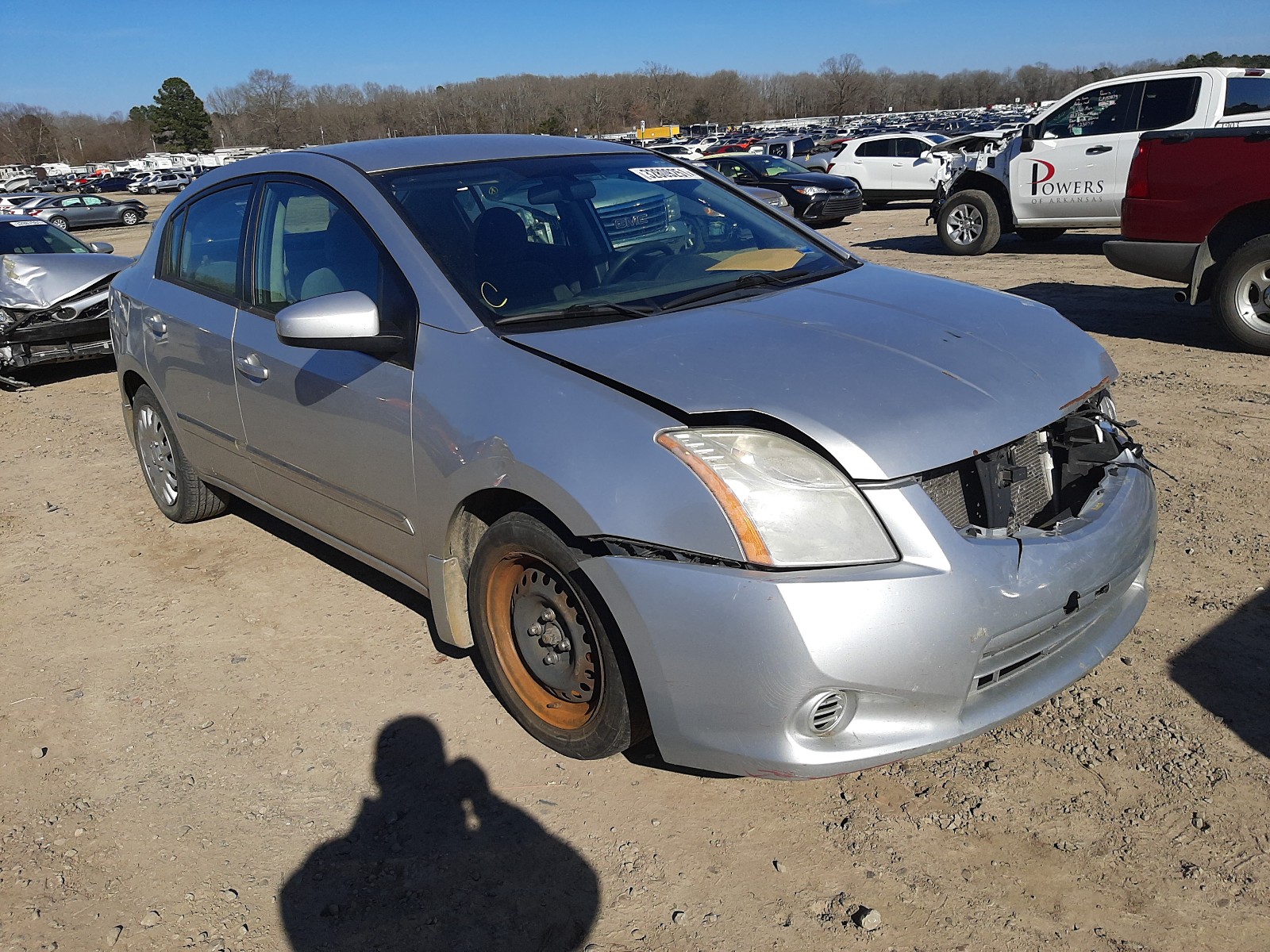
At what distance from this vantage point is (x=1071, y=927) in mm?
2273

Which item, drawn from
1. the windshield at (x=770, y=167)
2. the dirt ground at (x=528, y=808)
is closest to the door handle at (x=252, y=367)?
the dirt ground at (x=528, y=808)

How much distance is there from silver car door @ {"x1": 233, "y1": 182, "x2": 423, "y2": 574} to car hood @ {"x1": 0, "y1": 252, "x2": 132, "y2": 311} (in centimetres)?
640

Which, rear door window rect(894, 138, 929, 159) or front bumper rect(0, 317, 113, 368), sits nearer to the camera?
front bumper rect(0, 317, 113, 368)

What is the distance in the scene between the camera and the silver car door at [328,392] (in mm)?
3182

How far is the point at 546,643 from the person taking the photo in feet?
9.54

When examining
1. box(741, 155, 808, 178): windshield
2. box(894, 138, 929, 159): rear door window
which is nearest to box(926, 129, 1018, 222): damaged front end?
Result: box(741, 155, 808, 178): windshield

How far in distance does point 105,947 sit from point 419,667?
1.39 meters

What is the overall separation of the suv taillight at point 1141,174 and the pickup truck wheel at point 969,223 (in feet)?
18.4

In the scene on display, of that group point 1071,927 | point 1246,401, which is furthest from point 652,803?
point 1246,401

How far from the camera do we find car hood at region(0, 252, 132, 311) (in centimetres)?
895

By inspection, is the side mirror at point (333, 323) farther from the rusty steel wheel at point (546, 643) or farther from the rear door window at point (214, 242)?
the rear door window at point (214, 242)

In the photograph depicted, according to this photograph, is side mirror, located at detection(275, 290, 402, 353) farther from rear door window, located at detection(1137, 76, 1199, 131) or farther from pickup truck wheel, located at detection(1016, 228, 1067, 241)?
pickup truck wheel, located at detection(1016, 228, 1067, 241)

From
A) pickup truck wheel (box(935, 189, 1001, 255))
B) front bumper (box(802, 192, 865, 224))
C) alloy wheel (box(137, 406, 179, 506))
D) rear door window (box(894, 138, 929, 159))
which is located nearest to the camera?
alloy wheel (box(137, 406, 179, 506))

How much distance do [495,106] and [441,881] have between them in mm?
120559
